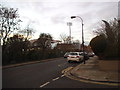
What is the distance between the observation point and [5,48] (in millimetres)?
26219

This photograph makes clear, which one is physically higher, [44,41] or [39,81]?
[44,41]

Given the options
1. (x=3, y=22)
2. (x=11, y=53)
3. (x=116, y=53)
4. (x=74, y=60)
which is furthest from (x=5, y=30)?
(x=116, y=53)

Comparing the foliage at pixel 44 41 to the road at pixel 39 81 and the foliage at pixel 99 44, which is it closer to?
the foliage at pixel 99 44

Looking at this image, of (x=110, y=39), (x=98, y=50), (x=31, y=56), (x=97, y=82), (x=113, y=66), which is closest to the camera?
(x=97, y=82)

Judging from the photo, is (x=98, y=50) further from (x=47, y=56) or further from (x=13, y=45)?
(x=47, y=56)

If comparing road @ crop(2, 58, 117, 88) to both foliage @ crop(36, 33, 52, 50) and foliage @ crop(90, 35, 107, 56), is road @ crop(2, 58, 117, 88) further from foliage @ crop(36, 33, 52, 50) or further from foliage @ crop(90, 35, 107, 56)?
foliage @ crop(36, 33, 52, 50)

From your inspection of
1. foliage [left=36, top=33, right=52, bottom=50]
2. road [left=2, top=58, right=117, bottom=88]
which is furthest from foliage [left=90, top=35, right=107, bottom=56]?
foliage [left=36, top=33, right=52, bottom=50]

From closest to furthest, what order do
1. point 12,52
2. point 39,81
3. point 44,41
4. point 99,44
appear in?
point 39,81 < point 99,44 < point 12,52 < point 44,41

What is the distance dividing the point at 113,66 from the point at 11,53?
1664cm

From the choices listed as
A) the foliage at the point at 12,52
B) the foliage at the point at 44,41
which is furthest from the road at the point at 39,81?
the foliage at the point at 44,41

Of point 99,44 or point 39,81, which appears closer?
point 39,81

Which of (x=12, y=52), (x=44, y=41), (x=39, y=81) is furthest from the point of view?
(x=44, y=41)

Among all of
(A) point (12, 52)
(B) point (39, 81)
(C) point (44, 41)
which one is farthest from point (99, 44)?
(C) point (44, 41)

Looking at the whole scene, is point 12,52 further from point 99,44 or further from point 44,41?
point 44,41
